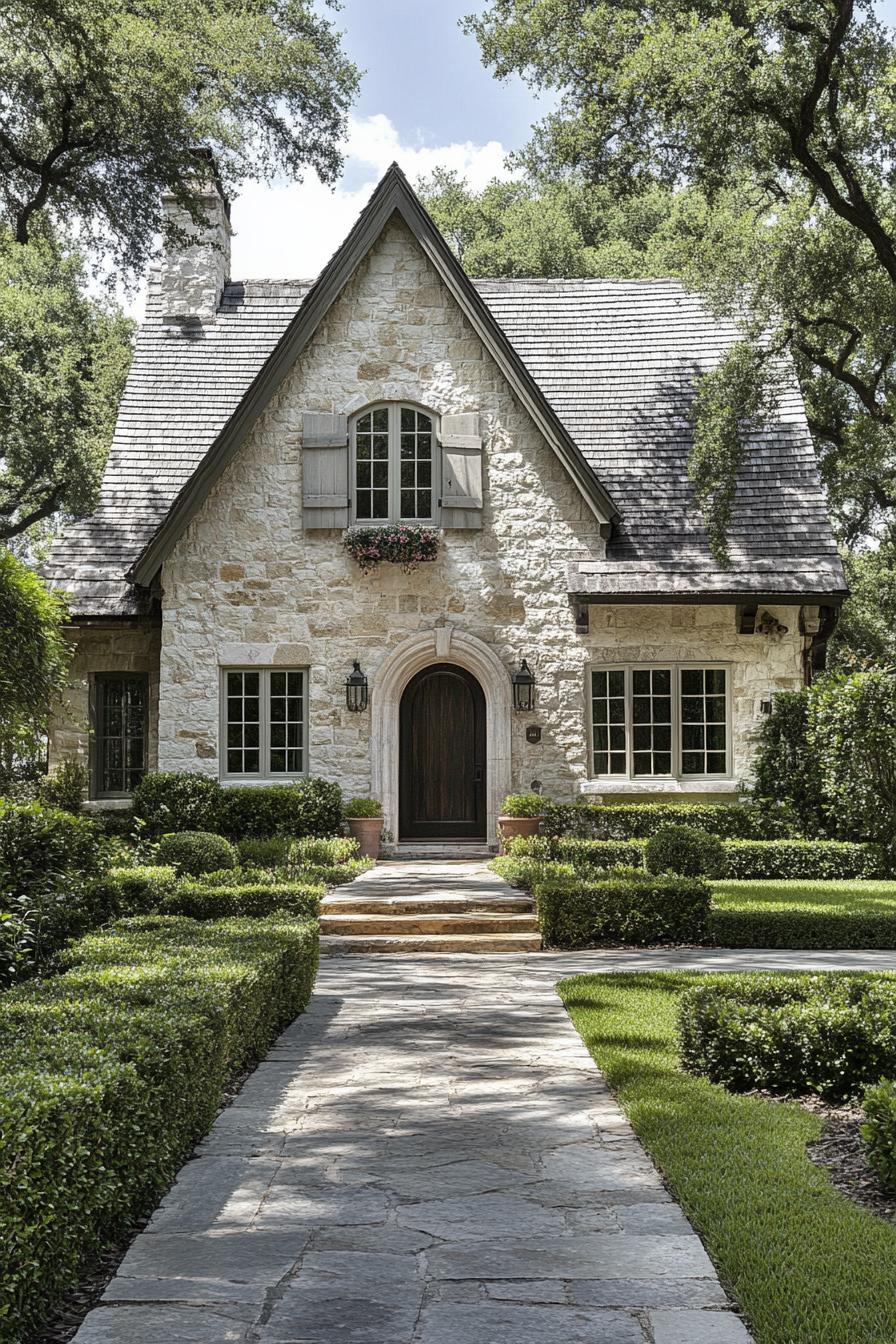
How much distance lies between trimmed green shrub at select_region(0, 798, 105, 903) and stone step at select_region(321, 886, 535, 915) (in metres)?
2.27

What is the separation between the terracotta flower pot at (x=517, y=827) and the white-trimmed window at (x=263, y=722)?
2.83 metres

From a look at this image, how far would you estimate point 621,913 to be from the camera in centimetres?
1072

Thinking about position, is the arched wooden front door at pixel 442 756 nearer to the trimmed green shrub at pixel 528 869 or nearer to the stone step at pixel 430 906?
the trimmed green shrub at pixel 528 869

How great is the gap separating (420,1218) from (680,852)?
9171 mm

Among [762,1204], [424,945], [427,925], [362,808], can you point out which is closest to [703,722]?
[362,808]

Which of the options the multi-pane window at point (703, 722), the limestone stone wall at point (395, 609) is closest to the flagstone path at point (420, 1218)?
the limestone stone wall at point (395, 609)

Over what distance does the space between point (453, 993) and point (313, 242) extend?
20.9 m

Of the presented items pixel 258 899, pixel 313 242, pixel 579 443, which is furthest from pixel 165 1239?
pixel 313 242

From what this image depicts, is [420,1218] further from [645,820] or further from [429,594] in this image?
[429,594]

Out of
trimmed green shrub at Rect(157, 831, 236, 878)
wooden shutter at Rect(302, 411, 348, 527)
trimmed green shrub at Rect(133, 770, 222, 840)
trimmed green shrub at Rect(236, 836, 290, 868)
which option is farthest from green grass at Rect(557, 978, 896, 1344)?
wooden shutter at Rect(302, 411, 348, 527)

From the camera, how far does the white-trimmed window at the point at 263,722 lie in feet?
54.2

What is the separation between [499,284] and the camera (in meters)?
20.2

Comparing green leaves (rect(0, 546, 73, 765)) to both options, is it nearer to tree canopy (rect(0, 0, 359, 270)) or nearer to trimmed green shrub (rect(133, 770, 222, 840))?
trimmed green shrub (rect(133, 770, 222, 840))

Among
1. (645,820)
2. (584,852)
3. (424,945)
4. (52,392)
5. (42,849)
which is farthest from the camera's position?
(52,392)
